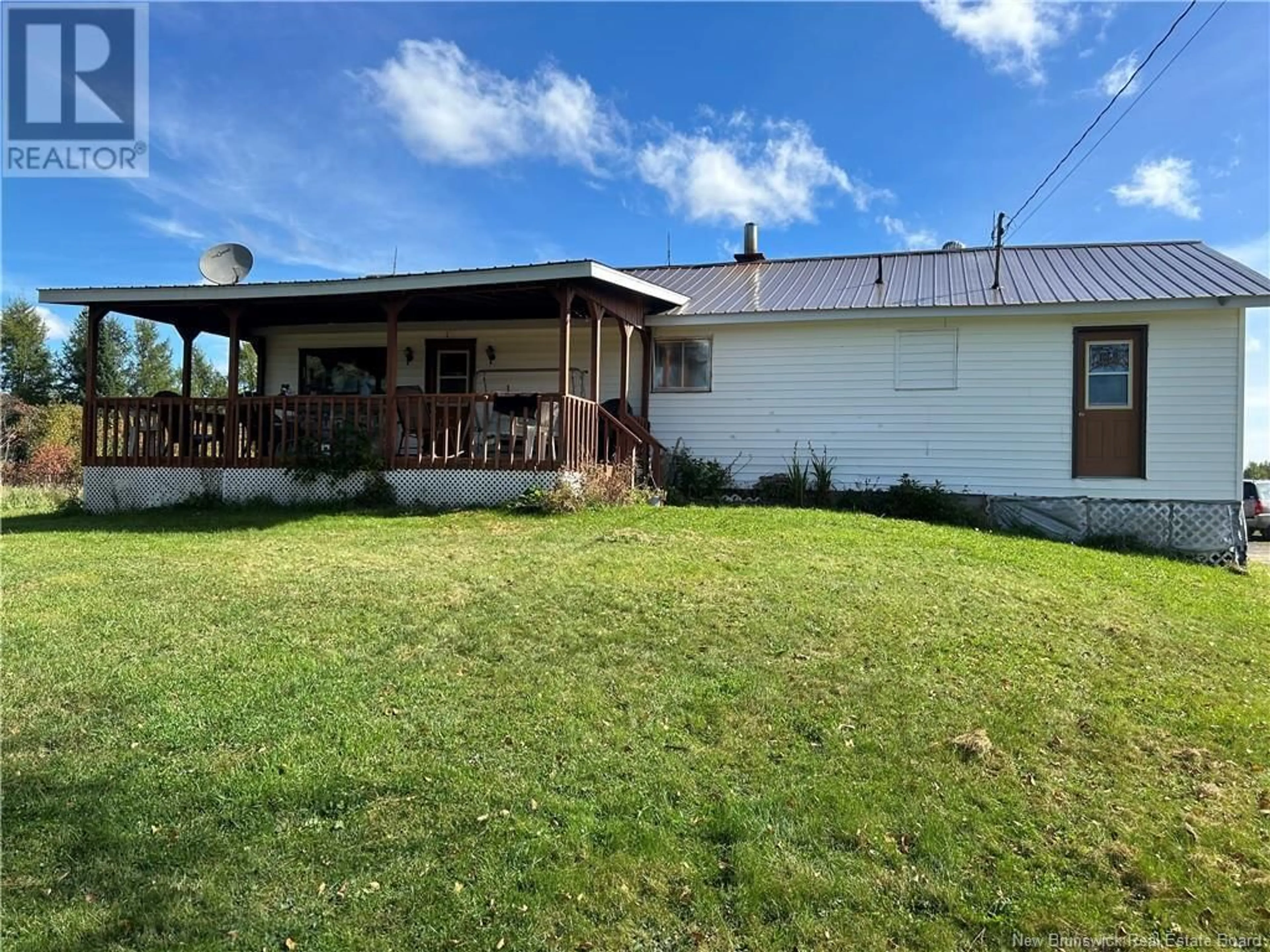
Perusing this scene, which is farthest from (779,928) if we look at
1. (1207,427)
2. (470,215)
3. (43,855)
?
(470,215)

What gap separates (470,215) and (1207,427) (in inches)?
582

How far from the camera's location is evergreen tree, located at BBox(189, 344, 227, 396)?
40562 mm

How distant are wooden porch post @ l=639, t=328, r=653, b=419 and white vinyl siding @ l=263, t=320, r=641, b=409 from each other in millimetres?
241

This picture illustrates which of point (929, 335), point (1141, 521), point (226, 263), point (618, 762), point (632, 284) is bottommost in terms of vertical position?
point (618, 762)

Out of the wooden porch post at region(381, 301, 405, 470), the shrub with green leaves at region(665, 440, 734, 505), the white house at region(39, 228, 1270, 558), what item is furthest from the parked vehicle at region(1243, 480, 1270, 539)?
the wooden porch post at region(381, 301, 405, 470)

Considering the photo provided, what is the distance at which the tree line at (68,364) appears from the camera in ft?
122

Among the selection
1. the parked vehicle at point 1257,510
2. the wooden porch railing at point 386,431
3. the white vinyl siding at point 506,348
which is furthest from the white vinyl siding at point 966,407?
the parked vehicle at point 1257,510

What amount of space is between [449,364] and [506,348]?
117 centimetres

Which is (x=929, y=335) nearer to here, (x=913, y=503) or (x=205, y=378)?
(x=913, y=503)

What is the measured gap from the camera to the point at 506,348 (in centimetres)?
1305

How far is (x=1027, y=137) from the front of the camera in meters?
12.1

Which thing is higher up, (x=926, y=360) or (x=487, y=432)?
(x=926, y=360)

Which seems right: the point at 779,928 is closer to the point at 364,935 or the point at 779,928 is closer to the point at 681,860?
the point at 681,860

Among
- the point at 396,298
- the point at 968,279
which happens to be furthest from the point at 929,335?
the point at 396,298
